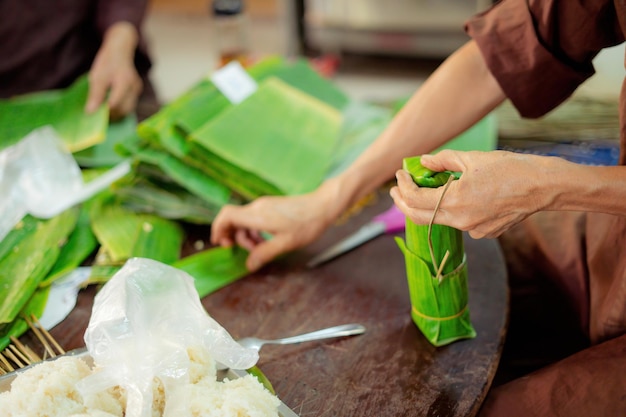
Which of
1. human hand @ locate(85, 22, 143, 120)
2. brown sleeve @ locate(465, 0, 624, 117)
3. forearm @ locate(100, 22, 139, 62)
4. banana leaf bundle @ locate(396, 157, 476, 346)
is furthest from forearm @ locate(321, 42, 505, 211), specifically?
forearm @ locate(100, 22, 139, 62)

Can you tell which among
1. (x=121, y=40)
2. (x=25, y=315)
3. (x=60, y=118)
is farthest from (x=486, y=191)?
(x=121, y=40)

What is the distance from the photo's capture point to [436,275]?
0.88 meters

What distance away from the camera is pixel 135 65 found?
6.64ft

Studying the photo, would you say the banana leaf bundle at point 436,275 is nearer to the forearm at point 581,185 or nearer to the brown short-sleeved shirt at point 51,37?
the forearm at point 581,185

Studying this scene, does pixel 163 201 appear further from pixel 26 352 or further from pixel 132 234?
pixel 26 352

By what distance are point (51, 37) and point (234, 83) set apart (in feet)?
2.31

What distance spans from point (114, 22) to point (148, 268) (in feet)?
4.10

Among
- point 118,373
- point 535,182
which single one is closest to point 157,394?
point 118,373

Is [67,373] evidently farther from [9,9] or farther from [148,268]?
[9,9]

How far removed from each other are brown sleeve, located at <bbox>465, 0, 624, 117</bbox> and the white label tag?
60 cm

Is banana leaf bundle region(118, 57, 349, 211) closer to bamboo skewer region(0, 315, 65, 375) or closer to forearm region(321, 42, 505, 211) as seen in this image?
forearm region(321, 42, 505, 211)

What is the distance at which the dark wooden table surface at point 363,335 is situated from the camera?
829 millimetres

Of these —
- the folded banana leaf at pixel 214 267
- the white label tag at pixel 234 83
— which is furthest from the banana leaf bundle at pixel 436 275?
the white label tag at pixel 234 83

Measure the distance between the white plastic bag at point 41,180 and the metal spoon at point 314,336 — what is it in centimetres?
53
